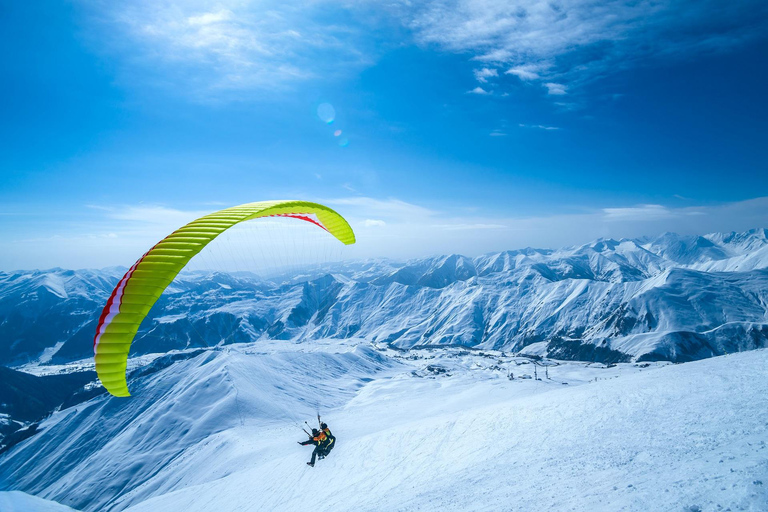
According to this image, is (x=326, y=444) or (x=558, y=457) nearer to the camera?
(x=558, y=457)

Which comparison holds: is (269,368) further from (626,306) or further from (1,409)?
(626,306)

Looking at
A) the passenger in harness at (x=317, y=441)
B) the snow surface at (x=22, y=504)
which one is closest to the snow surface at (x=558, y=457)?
the passenger in harness at (x=317, y=441)

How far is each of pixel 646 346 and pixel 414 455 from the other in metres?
172

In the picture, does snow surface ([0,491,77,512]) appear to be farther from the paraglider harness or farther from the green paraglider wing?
the green paraglider wing

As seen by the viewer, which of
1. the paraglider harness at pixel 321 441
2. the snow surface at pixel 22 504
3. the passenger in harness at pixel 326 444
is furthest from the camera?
the snow surface at pixel 22 504

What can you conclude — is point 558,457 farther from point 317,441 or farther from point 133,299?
point 133,299

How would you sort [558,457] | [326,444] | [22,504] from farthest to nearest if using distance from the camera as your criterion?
[22,504] < [326,444] < [558,457]

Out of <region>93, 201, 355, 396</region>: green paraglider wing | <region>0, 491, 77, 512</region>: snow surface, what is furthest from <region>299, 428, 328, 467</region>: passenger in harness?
<region>0, 491, 77, 512</region>: snow surface

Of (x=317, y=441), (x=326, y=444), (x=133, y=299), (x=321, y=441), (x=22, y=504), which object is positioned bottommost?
(x=22, y=504)

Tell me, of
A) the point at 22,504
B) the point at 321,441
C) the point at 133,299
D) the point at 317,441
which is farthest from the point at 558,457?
the point at 22,504

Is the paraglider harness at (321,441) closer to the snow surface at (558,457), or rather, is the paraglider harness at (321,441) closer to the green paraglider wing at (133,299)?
the snow surface at (558,457)

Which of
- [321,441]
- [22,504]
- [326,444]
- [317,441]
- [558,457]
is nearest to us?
[558,457]

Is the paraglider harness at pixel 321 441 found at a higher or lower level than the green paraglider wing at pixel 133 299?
lower

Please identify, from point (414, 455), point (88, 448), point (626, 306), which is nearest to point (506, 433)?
point (414, 455)
